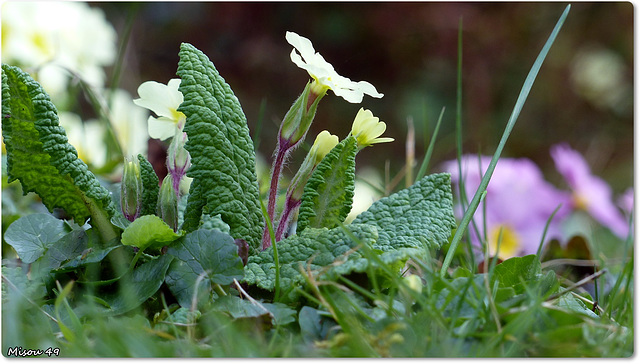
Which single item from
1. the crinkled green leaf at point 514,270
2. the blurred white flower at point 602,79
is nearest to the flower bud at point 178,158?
the crinkled green leaf at point 514,270

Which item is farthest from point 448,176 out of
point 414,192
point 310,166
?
point 310,166

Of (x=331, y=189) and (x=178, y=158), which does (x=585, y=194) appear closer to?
(x=331, y=189)

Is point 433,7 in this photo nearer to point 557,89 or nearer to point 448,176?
point 557,89

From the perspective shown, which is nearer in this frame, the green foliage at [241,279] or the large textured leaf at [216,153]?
the green foliage at [241,279]

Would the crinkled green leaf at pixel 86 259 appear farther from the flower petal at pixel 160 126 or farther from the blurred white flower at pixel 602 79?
the blurred white flower at pixel 602 79

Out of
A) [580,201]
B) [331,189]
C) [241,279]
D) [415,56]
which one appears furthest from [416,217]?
[415,56]

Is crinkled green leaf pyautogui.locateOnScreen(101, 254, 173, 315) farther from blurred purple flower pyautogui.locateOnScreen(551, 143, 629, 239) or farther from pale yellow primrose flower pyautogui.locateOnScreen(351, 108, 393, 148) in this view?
blurred purple flower pyautogui.locateOnScreen(551, 143, 629, 239)

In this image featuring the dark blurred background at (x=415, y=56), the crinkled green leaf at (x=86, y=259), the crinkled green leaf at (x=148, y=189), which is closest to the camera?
the crinkled green leaf at (x=86, y=259)
